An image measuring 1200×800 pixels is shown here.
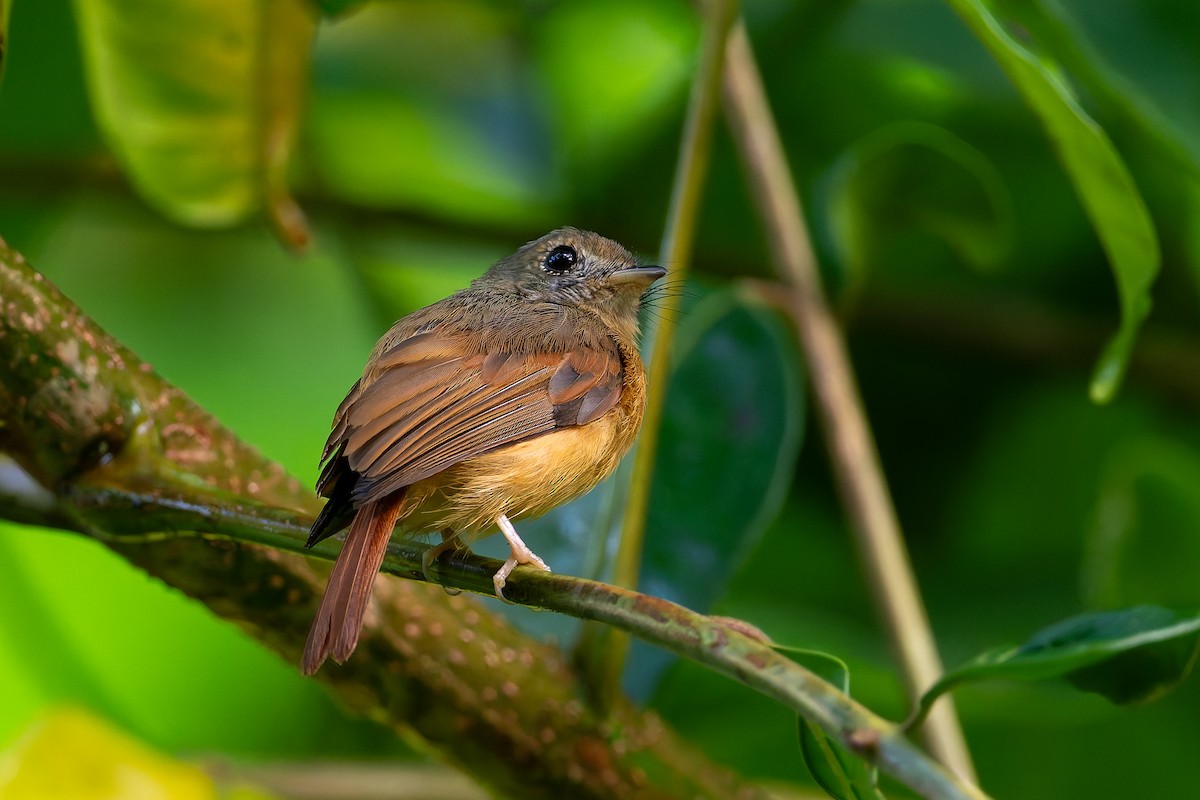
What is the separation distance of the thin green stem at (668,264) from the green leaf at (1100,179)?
1.18 ft

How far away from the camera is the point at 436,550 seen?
5.14ft

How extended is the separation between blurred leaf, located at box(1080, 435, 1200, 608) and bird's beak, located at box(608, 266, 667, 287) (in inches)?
32.4

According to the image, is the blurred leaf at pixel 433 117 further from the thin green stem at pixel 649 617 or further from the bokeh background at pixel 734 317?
the thin green stem at pixel 649 617

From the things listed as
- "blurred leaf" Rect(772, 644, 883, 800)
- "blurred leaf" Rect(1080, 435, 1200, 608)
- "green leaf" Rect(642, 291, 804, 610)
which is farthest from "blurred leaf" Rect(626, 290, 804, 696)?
"blurred leaf" Rect(772, 644, 883, 800)

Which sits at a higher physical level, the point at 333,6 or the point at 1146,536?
the point at 333,6

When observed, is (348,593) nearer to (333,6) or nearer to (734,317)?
(333,6)

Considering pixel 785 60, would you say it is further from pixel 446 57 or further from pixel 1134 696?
pixel 1134 696

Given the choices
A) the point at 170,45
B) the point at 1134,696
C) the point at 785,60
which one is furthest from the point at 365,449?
the point at 785,60

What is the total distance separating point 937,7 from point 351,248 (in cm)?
133

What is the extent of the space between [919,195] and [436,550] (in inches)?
49.4

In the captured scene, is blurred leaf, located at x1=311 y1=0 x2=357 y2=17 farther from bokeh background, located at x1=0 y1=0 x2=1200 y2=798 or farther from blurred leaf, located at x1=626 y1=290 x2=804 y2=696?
blurred leaf, located at x1=626 y1=290 x2=804 y2=696

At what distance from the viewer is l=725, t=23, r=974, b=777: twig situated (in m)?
2.14

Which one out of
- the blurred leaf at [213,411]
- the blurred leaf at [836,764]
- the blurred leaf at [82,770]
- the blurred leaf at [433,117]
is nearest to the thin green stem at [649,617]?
the blurred leaf at [836,764]

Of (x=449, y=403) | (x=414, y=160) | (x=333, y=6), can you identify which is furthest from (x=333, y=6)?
(x=414, y=160)
